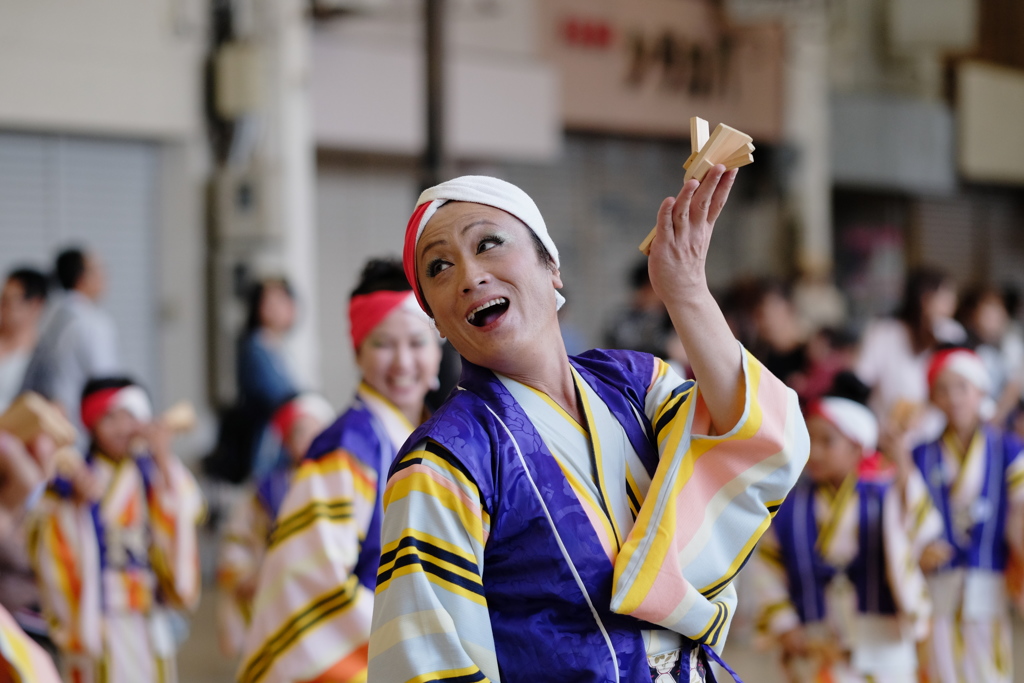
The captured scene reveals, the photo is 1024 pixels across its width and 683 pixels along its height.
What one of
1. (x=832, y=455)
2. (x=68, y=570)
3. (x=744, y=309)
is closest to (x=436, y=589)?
(x=832, y=455)

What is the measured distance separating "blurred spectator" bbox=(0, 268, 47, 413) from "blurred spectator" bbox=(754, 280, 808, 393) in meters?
3.57

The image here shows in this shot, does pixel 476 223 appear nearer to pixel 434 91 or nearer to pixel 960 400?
pixel 960 400

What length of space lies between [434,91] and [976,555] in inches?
133

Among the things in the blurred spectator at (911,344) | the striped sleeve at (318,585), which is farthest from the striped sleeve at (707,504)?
the blurred spectator at (911,344)

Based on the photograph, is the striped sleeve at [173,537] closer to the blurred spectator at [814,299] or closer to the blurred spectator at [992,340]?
the blurred spectator at [992,340]

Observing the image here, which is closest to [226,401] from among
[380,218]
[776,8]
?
[380,218]

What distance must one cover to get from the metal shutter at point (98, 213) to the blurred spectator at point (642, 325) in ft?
10.0

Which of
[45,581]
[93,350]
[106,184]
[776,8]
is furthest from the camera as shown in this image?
[776,8]

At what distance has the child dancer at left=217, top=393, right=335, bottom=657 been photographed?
15.9 feet

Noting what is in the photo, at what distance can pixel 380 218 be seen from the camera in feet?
30.2

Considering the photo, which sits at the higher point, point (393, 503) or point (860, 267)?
point (393, 503)

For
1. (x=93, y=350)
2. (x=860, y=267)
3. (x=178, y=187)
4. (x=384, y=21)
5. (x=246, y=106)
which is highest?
(x=384, y=21)

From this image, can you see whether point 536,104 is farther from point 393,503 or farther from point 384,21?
point 393,503

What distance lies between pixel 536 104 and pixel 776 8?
220cm
